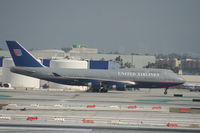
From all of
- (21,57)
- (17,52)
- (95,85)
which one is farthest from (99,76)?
(17,52)

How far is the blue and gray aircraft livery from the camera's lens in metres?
78.2

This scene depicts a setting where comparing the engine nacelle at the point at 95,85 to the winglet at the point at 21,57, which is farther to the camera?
the winglet at the point at 21,57

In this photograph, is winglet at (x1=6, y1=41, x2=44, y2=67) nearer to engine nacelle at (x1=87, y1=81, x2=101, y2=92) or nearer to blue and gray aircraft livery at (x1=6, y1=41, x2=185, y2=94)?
blue and gray aircraft livery at (x1=6, y1=41, x2=185, y2=94)

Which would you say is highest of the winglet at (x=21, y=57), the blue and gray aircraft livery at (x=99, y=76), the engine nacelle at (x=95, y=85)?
A: the winglet at (x=21, y=57)

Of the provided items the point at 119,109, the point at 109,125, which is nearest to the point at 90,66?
the point at 119,109

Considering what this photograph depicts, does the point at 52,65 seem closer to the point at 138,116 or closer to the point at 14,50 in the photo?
the point at 14,50

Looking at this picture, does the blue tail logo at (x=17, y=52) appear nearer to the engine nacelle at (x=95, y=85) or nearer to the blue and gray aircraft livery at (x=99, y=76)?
the blue and gray aircraft livery at (x=99, y=76)

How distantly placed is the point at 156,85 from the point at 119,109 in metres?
34.3

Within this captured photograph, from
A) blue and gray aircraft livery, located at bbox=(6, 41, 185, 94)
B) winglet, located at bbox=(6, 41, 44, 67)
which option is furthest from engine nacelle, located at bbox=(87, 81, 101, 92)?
winglet, located at bbox=(6, 41, 44, 67)

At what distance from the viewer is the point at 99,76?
7844 centimetres

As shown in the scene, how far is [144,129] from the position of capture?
107ft

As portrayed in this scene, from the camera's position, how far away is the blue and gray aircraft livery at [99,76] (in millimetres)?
78250

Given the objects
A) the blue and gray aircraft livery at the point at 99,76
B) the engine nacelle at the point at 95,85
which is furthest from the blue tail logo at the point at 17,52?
the engine nacelle at the point at 95,85

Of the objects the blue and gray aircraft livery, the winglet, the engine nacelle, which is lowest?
the engine nacelle
